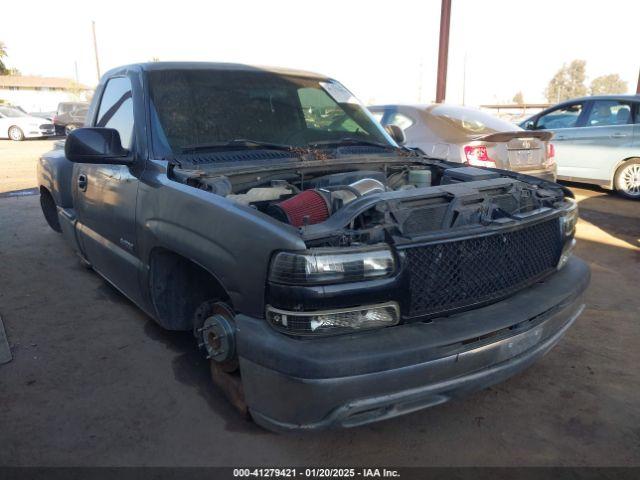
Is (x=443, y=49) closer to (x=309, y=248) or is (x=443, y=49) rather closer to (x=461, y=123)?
(x=461, y=123)

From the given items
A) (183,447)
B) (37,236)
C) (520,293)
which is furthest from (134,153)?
(37,236)

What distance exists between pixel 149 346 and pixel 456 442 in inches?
83.5

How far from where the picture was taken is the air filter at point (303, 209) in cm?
262

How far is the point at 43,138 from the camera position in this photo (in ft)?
75.4

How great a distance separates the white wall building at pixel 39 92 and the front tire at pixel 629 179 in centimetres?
4752

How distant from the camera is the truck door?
327cm

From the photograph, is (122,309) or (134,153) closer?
(134,153)

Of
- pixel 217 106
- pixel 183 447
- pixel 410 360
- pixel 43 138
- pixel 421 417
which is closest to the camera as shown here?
pixel 410 360

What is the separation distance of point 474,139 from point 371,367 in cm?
497

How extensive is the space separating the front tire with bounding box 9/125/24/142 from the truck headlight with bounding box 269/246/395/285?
24.0 meters

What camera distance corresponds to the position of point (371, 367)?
200 cm

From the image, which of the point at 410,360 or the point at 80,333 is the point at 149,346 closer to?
the point at 80,333

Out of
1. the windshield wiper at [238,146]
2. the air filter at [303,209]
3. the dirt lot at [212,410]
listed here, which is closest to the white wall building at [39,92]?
the dirt lot at [212,410]

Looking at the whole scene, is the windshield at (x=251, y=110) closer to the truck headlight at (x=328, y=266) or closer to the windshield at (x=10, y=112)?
the truck headlight at (x=328, y=266)
